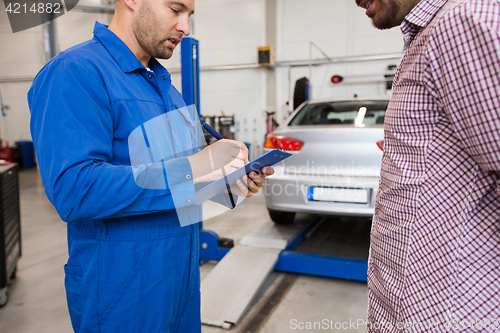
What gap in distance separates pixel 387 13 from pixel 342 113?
93.7 inches

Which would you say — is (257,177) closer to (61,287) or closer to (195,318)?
(195,318)

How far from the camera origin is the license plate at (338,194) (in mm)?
2729

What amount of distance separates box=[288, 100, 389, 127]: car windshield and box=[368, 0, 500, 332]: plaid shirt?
2.15m

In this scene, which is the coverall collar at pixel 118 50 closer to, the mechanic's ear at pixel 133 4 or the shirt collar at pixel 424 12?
the mechanic's ear at pixel 133 4

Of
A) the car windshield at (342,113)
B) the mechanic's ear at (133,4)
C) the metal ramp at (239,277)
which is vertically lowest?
the metal ramp at (239,277)

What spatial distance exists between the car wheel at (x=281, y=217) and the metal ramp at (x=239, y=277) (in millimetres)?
440

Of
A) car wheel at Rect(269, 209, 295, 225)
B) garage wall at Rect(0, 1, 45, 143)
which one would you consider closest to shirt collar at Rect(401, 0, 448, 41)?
car wheel at Rect(269, 209, 295, 225)

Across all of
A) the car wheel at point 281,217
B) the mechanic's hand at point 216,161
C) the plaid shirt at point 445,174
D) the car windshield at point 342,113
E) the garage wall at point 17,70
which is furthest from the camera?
the garage wall at point 17,70

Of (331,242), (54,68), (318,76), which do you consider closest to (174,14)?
(54,68)

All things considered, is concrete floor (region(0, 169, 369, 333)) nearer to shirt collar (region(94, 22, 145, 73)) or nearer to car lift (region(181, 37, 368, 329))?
car lift (region(181, 37, 368, 329))

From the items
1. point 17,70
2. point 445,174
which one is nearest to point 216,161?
point 445,174

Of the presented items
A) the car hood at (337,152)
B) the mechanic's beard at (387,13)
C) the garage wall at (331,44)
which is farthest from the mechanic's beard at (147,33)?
the garage wall at (331,44)

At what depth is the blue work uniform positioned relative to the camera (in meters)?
0.77

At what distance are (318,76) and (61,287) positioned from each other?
26.6 ft
